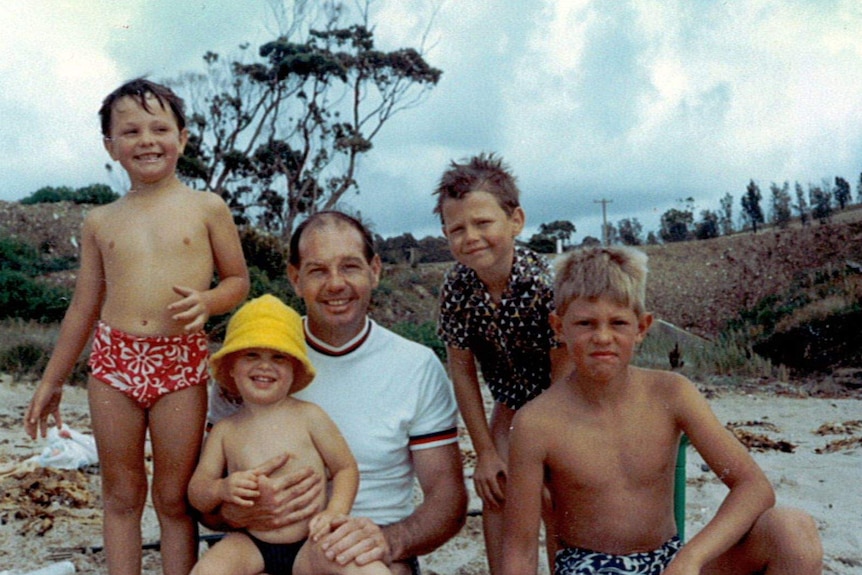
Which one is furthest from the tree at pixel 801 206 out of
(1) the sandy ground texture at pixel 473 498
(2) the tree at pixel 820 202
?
(1) the sandy ground texture at pixel 473 498

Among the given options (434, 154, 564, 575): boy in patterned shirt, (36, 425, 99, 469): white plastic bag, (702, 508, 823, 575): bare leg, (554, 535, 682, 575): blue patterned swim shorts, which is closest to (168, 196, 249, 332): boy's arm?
(434, 154, 564, 575): boy in patterned shirt

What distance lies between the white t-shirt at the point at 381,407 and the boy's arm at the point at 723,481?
814 millimetres

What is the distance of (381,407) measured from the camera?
2.80 m

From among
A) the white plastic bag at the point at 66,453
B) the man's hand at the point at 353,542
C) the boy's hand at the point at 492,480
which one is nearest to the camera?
the man's hand at the point at 353,542

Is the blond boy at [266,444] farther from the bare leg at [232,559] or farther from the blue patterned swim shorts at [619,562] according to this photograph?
the blue patterned swim shorts at [619,562]

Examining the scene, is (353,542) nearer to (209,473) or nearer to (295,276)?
(209,473)

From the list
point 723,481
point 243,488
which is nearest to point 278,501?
point 243,488

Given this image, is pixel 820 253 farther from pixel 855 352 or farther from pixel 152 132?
pixel 152 132

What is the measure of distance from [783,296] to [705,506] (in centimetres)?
1316

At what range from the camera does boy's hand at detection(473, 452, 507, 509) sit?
3033mm

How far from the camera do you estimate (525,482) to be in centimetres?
255

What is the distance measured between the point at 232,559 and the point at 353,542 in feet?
1.23

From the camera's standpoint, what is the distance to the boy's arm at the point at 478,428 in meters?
3.05

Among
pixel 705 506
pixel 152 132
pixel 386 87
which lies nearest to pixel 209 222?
pixel 152 132
